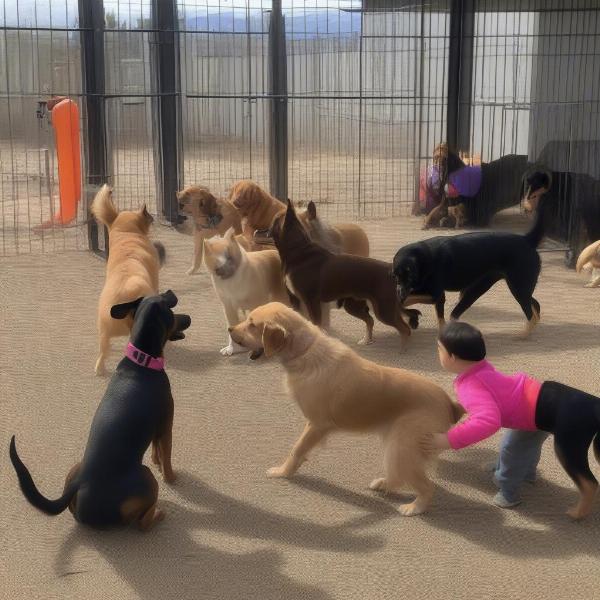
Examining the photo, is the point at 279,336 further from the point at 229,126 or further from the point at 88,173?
the point at 229,126

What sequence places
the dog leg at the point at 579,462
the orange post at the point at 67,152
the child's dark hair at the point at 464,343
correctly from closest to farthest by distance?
the dog leg at the point at 579,462
the child's dark hair at the point at 464,343
the orange post at the point at 67,152

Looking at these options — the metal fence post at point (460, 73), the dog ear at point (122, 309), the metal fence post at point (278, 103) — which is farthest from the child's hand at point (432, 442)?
the metal fence post at point (460, 73)

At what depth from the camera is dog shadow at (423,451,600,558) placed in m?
4.05

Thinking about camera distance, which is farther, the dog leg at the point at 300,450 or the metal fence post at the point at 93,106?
the metal fence post at the point at 93,106

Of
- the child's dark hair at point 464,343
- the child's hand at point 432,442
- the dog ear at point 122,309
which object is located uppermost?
the dog ear at point 122,309

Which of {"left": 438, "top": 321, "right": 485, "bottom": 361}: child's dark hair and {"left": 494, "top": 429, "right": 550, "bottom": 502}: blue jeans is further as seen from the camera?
{"left": 494, "top": 429, "right": 550, "bottom": 502}: blue jeans

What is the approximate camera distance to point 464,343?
14.1 feet

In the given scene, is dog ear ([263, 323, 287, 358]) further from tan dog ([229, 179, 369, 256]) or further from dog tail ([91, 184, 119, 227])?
tan dog ([229, 179, 369, 256])

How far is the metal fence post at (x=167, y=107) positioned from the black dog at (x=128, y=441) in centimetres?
736

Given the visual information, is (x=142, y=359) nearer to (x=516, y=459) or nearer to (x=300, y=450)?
(x=300, y=450)

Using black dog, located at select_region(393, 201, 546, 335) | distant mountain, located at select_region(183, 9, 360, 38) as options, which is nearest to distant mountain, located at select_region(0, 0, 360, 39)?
distant mountain, located at select_region(183, 9, 360, 38)

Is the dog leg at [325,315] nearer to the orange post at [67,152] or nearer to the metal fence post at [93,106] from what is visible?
the metal fence post at [93,106]

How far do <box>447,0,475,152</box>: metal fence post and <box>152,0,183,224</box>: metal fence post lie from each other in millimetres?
3691

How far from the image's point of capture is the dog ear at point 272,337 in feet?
14.3
